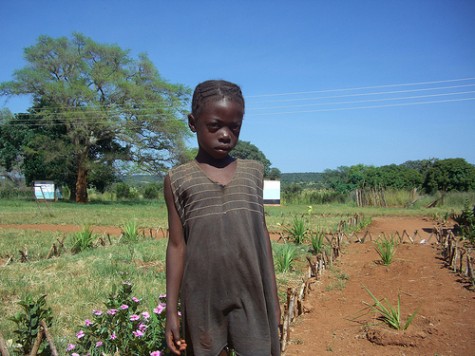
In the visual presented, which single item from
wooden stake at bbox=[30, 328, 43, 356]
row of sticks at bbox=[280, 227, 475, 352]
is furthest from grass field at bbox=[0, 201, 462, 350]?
wooden stake at bbox=[30, 328, 43, 356]

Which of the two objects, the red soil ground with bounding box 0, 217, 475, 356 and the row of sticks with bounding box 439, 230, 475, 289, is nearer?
the red soil ground with bounding box 0, 217, 475, 356

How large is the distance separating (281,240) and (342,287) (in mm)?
4772

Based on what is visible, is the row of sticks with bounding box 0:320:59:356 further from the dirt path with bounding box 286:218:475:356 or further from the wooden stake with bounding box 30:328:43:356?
the dirt path with bounding box 286:218:475:356

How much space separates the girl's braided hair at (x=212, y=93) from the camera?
5.93ft

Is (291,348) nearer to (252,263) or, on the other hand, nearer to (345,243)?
(252,263)

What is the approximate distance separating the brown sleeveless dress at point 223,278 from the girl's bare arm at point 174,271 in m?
0.04

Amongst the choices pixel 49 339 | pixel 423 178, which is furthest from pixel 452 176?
pixel 49 339

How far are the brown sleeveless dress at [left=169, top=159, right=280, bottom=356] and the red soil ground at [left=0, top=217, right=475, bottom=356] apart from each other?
2019 mm

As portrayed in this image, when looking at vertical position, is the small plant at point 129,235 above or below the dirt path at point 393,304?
above

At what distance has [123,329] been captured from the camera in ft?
9.67

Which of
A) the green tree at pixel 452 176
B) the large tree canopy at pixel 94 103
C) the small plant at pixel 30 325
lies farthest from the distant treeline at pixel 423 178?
the small plant at pixel 30 325

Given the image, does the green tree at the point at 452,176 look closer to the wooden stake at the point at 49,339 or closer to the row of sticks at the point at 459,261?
the row of sticks at the point at 459,261

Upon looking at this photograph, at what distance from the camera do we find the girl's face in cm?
180

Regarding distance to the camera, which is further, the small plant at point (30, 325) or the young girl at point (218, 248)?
the small plant at point (30, 325)
